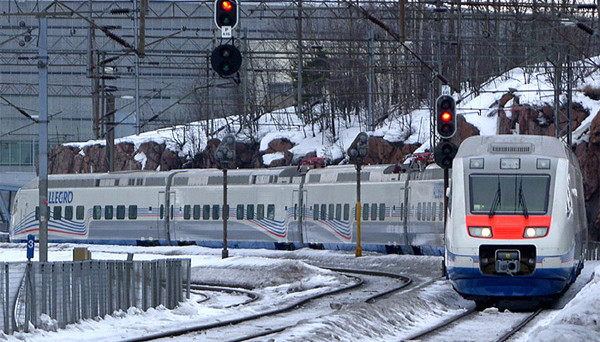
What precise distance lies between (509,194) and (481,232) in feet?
3.15

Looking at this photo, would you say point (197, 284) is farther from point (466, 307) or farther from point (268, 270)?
point (466, 307)

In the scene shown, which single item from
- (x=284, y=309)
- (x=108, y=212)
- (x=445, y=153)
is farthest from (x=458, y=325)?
(x=108, y=212)

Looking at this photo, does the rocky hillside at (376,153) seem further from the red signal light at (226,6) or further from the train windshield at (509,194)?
the red signal light at (226,6)

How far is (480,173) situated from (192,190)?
25.8m

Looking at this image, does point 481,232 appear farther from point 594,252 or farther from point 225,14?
point 594,252

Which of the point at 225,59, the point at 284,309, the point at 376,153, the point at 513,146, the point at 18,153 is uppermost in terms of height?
the point at 225,59

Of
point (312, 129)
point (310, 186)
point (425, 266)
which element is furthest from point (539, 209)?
point (312, 129)

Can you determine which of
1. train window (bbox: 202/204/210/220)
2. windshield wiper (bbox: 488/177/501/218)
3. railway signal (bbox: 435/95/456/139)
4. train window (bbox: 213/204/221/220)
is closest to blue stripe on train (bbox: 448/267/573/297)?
windshield wiper (bbox: 488/177/501/218)

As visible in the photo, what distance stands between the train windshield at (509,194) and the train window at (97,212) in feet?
97.6

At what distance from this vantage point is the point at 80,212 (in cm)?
4959

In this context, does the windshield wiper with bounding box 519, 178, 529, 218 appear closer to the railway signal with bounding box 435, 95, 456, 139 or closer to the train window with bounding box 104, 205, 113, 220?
the railway signal with bounding box 435, 95, 456, 139

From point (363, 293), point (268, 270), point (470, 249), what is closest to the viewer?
point (470, 249)

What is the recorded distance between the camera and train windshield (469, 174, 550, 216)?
20.8 m

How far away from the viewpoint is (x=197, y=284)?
34156 millimetres
